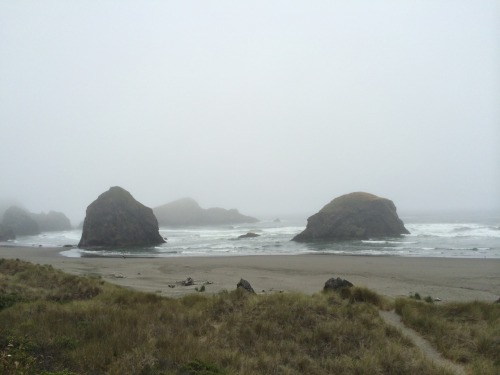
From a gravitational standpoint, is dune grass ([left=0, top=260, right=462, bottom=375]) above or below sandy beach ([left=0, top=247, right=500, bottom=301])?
above

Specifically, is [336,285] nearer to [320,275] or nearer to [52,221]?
[320,275]

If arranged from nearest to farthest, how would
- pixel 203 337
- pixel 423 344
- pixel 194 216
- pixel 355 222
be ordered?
pixel 203 337 → pixel 423 344 → pixel 355 222 → pixel 194 216

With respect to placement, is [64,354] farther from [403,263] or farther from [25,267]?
[403,263]

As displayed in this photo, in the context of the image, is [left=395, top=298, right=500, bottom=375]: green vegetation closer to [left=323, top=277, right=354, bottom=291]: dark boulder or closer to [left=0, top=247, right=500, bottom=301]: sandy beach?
[left=323, top=277, right=354, bottom=291]: dark boulder

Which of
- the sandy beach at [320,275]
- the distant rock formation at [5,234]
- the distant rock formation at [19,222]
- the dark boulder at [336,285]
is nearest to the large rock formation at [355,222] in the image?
the sandy beach at [320,275]

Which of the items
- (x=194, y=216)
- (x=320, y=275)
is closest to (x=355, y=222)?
(x=320, y=275)

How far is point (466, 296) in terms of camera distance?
17.3 meters

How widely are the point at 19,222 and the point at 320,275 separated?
109m

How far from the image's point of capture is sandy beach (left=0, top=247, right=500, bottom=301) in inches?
746

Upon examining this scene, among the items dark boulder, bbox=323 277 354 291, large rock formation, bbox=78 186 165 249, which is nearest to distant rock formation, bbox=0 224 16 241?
large rock formation, bbox=78 186 165 249

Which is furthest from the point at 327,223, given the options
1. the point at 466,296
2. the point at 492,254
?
the point at 466,296

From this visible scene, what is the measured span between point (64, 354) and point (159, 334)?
85.5 inches

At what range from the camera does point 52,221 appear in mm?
142750

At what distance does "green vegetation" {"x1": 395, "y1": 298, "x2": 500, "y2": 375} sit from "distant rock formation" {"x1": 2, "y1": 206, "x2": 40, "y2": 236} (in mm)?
115993
